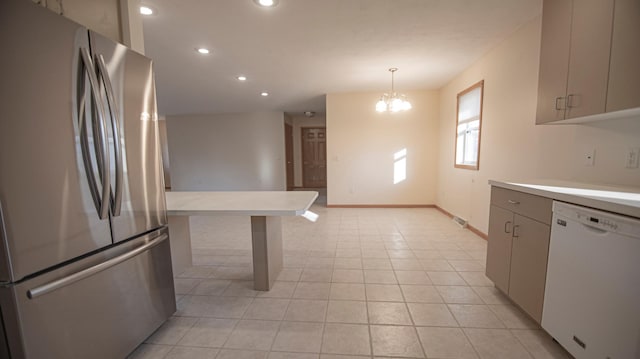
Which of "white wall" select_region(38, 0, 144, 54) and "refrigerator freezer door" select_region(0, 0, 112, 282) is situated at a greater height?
"white wall" select_region(38, 0, 144, 54)

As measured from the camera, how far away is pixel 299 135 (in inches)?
340

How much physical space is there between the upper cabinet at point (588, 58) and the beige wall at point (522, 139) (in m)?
0.39

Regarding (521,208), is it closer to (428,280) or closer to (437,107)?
(428,280)

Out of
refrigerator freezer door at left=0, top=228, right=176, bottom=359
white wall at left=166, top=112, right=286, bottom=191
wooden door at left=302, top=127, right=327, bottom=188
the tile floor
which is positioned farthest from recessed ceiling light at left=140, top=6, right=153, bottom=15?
wooden door at left=302, top=127, right=327, bottom=188

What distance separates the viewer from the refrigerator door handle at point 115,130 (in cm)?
120

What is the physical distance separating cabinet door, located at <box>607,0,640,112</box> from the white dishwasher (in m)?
0.65

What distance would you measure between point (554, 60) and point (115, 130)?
2816mm

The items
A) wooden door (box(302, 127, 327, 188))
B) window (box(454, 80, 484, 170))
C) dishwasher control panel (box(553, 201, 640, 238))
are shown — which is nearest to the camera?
dishwasher control panel (box(553, 201, 640, 238))

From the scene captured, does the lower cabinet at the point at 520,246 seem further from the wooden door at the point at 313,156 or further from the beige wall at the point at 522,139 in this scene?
the wooden door at the point at 313,156

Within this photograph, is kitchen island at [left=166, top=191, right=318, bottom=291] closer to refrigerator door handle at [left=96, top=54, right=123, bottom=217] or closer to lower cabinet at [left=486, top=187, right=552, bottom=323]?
refrigerator door handle at [left=96, top=54, right=123, bottom=217]

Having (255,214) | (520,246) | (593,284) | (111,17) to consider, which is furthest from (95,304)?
(520,246)

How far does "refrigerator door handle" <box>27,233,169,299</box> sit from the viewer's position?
98cm

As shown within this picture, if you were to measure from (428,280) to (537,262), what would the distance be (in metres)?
0.92

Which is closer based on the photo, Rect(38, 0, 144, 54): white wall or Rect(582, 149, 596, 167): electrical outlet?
Rect(38, 0, 144, 54): white wall
